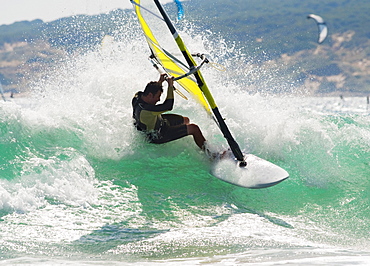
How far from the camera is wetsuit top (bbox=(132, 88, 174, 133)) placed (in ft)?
20.2

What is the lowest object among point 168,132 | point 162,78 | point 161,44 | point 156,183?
point 156,183

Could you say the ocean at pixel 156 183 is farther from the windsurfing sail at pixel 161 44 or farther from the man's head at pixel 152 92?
the man's head at pixel 152 92

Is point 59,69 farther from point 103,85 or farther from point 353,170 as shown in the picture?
point 353,170

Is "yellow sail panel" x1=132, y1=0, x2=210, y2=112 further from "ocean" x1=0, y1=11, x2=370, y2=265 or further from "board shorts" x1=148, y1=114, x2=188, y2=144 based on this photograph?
"board shorts" x1=148, y1=114, x2=188, y2=144

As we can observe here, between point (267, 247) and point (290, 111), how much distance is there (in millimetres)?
3411

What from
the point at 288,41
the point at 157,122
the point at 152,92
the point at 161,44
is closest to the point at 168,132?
the point at 157,122

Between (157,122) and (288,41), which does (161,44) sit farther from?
(288,41)

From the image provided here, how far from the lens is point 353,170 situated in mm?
7121

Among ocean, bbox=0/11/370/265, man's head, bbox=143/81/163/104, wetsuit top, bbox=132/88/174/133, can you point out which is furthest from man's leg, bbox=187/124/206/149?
man's head, bbox=143/81/163/104

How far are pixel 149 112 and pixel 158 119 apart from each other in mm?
249

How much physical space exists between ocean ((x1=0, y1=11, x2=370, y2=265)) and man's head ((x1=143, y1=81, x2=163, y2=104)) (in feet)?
2.58

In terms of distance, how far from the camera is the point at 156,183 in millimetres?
6410

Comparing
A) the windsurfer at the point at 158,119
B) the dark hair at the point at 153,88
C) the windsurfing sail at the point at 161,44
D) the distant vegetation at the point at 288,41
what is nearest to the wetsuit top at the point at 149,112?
the windsurfer at the point at 158,119

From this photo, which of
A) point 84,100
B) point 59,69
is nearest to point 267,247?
point 84,100
